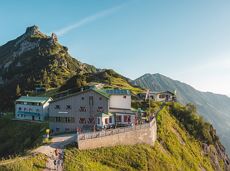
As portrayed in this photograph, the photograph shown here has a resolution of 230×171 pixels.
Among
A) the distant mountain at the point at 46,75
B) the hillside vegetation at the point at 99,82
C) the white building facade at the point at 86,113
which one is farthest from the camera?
the distant mountain at the point at 46,75

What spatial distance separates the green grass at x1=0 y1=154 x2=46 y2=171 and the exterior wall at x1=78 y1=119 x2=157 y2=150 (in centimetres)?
885

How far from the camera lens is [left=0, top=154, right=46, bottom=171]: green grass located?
115 feet

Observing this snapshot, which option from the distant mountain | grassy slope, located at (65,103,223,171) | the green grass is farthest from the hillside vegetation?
the green grass

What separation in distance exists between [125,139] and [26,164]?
78.2ft

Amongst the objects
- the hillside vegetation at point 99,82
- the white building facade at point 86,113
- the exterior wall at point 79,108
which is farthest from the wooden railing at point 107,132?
the hillside vegetation at point 99,82

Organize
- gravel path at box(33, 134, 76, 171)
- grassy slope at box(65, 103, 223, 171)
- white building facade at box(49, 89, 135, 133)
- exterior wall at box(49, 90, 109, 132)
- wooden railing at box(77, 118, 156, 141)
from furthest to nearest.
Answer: exterior wall at box(49, 90, 109, 132), white building facade at box(49, 89, 135, 133), wooden railing at box(77, 118, 156, 141), grassy slope at box(65, 103, 223, 171), gravel path at box(33, 134, 76, 171)

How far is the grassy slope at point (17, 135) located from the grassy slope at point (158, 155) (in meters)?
20.8

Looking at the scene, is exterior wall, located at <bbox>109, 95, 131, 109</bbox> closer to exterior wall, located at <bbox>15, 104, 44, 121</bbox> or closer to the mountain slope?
exterior wall, located at <bbox>15, 104, 44, 121</bbox>

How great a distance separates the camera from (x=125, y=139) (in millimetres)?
56000

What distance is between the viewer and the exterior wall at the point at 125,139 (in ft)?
159

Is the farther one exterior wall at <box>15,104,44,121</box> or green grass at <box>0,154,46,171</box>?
exterior wall at <box>15,104,44,121</box>

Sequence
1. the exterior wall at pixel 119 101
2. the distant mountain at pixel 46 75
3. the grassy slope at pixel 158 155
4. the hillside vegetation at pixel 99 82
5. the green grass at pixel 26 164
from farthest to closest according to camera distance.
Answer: the distant mountain at pixel 46 75, the hillside vegetation at pixel 99 82, the exterior wall at pixel 119 101, the grassy slope at pixel 158 155, the green grass at pixel 26 164

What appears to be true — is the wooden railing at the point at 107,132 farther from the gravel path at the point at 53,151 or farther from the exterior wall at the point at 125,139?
the gravel path at the point at 53,151

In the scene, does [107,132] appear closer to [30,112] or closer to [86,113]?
[86,113]
